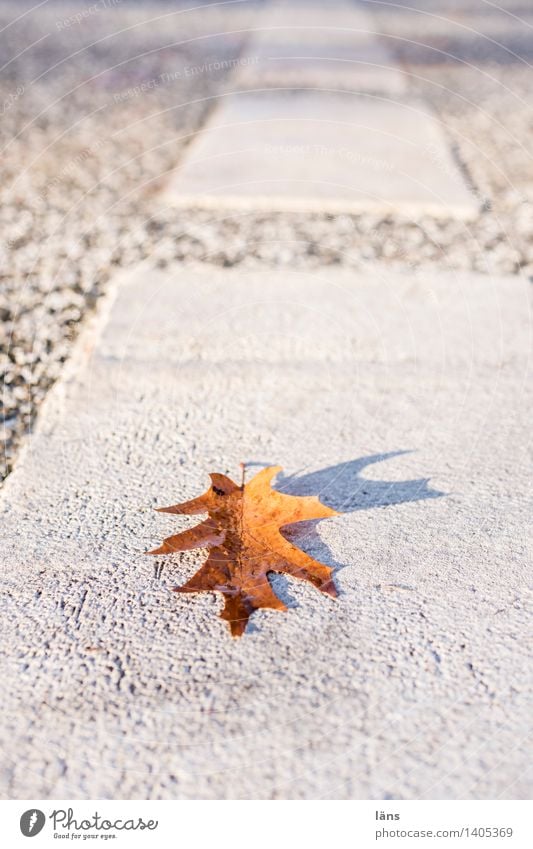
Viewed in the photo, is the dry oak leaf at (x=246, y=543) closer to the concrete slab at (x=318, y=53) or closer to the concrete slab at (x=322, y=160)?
the concrete slab at (x=322, y=160)

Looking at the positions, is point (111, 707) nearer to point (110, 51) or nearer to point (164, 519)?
point (164, 519)

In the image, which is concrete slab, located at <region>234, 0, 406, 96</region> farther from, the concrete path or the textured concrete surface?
the textured concrete surface
